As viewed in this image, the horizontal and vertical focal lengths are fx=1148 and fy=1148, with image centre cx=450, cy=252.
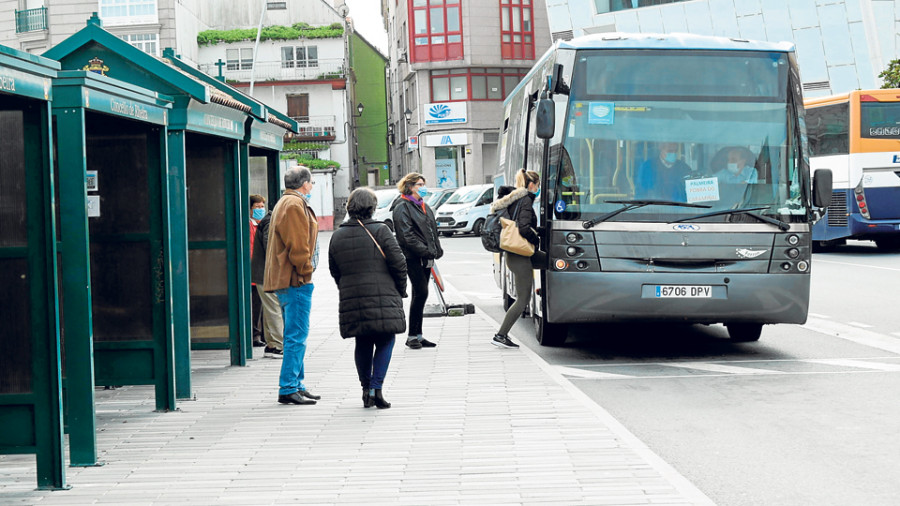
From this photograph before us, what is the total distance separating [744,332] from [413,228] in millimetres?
3754

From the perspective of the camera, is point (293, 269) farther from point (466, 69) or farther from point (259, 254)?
point (466, 69)

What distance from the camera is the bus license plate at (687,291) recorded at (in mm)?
10680

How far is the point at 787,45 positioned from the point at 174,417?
6835 millimetres

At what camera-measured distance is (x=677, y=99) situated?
11039 millimetres

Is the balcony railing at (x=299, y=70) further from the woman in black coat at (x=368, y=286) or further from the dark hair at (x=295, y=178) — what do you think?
the woman in black coat at (x=368, y=286)

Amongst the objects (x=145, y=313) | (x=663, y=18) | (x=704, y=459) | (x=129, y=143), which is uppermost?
(x=663, y=18)

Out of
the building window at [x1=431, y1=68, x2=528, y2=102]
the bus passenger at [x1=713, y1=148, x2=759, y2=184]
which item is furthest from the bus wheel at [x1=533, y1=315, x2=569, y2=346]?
the building window at [x1=431, y1=68, x2=528, y2=102]

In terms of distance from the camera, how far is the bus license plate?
10.7 m

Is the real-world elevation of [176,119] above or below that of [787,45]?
below

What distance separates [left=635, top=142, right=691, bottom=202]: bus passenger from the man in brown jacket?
343 cm

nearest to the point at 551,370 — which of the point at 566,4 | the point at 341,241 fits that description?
the point at 341,241

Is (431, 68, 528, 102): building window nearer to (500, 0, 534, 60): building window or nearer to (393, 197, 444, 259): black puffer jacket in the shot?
(500, 0, 534, 60): building window

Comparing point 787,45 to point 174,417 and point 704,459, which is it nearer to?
point 704,459

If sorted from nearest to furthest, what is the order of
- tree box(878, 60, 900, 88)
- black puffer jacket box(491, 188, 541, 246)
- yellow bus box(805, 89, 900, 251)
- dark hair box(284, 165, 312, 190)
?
dark hair box(284, 165, 312, 190), black puffer jacket box(491, 188, 541, 246), yellow bus box(805, 89, 900, 251), tree box(878, 60, 900, 88)
